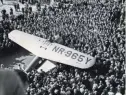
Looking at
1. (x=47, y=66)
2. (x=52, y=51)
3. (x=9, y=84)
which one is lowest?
(x=47, y=66)

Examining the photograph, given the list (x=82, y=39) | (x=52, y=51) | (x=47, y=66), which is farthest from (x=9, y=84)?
(x=82, y=39)

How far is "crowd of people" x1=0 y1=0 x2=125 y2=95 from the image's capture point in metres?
14.3

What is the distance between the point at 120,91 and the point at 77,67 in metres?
3.85

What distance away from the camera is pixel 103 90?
13672 millimetres

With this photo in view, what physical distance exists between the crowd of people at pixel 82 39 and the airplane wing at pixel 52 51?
1.82ft

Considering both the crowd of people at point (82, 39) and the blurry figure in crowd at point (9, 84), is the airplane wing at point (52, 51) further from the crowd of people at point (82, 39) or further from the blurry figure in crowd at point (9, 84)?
the blurry figure in crowd at point (9, 84)

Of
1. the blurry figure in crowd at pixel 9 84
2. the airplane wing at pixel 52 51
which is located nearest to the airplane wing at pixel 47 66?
the airplane wing at pixel 52 51

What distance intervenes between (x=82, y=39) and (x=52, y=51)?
11.5 feet

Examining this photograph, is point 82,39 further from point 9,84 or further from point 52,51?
point 9,84

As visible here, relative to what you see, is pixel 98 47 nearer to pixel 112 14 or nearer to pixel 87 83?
pixel 87 83

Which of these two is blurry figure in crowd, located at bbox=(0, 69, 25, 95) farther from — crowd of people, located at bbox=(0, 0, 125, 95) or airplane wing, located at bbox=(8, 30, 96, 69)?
airplane wing, located at bbox=(8, 30, 96, 69)

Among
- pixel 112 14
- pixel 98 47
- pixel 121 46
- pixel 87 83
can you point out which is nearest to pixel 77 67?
pixel 87 83

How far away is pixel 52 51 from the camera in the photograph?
60.0 feet

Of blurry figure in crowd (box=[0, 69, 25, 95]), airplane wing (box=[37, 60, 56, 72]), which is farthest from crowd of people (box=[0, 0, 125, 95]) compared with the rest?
blurry figure in crowd (box=[0, 69, 25, 95])
